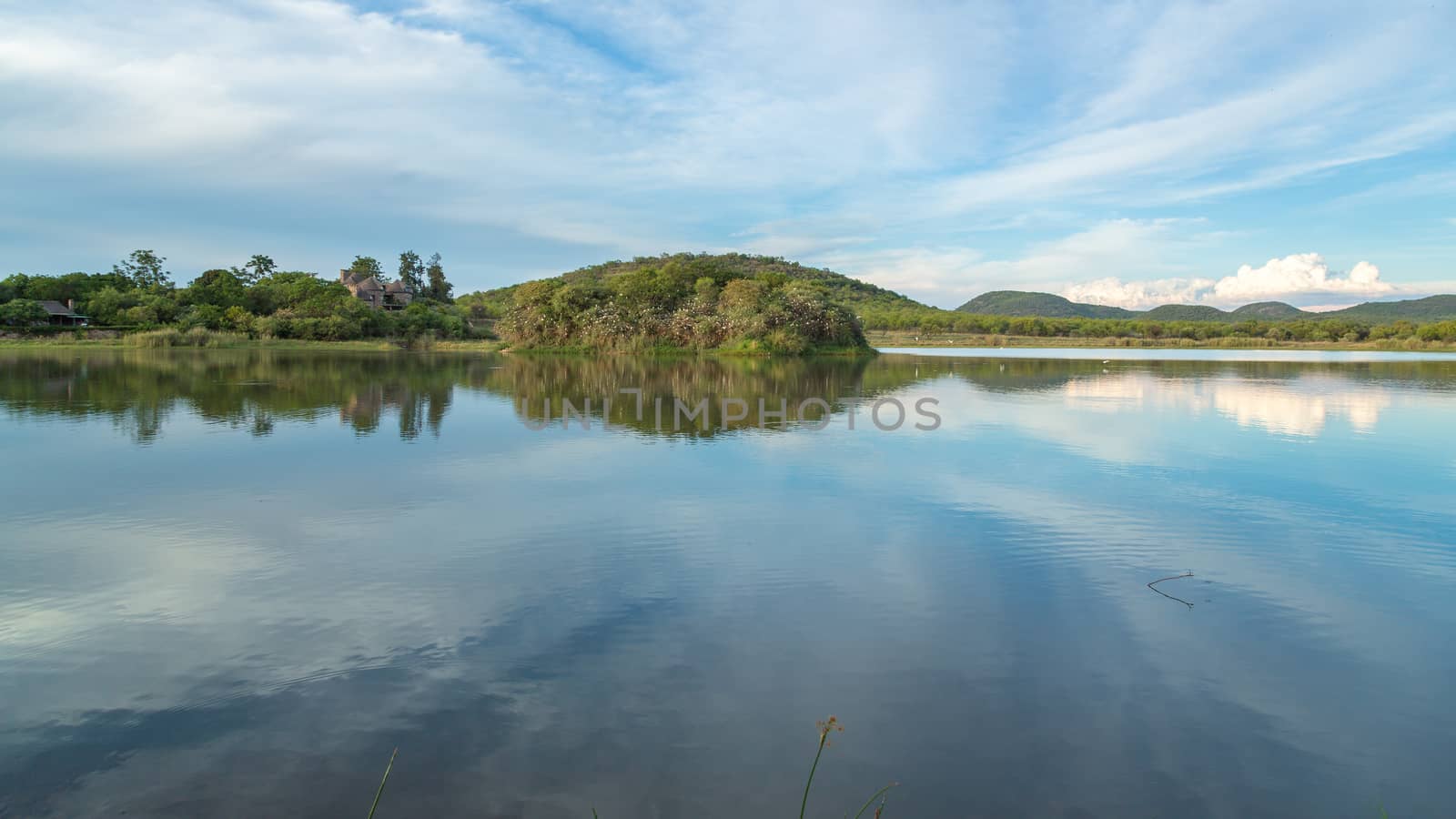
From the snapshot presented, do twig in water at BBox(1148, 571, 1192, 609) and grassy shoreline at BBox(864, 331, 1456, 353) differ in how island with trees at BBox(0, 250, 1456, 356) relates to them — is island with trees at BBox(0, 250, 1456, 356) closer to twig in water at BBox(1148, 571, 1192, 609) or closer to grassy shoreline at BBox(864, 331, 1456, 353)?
grassy shoreline at BBox(864, 331, 1456, 353)

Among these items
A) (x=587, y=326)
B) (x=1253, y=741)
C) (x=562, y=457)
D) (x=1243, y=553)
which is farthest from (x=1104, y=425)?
(x=587, y=326)

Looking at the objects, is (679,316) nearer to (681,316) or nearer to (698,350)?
(681,316)

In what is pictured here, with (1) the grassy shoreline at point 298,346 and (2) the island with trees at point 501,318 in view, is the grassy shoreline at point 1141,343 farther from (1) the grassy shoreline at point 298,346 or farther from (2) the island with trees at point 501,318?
(1) the grassy shoreline at point 298,346

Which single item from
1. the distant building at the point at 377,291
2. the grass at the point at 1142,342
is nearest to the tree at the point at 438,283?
the distant building at the point at 377,291

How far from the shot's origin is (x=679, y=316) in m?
53.6

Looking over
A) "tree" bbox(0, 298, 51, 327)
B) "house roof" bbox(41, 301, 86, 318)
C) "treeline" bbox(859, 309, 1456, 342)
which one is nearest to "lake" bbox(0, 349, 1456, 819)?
"tree" bbox(0, 298, 51, 327)

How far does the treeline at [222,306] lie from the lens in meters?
56.8

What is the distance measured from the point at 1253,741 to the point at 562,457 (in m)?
9.53

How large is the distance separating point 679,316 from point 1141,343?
54.5 m

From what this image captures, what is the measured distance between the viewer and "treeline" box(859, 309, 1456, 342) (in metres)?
84.9

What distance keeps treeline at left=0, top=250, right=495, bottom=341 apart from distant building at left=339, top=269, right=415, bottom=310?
530 inches

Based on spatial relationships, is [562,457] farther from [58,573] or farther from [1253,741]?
[1253,741]

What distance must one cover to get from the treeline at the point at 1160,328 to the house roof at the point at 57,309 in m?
66.7

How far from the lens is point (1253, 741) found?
3969 mm
